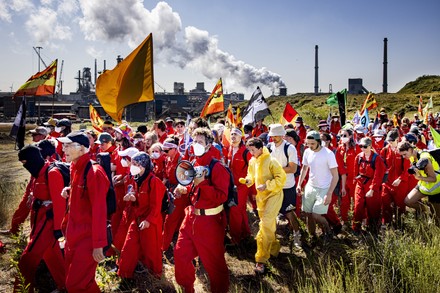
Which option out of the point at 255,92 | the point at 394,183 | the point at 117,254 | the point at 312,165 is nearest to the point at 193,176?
the point at 117,254

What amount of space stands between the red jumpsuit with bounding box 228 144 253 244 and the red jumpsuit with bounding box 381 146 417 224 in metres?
2.45

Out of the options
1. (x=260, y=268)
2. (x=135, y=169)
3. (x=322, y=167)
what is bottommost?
(x=260, y=268)

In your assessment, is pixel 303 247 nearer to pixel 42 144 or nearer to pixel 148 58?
pixel 148 58

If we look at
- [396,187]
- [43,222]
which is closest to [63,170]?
[43,222]

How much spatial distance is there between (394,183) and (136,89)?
15.4 ft

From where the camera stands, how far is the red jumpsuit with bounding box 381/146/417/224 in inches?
266

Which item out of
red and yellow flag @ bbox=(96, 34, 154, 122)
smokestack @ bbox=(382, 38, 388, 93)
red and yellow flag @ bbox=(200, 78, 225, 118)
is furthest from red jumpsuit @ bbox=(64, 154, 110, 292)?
smokestack @ bbox=(382, 38, 388, 93)

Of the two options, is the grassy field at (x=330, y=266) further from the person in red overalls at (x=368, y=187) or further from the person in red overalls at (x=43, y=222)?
the person in red overalls at (x=43, y=222)

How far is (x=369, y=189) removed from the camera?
22.0 ft

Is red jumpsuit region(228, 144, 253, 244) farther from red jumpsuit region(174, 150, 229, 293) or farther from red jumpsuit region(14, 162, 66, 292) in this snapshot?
red jumpsuit region(14, 162, 66, 292)

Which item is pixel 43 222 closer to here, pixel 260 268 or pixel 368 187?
pixel 260 268

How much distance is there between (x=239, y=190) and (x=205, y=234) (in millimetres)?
2669

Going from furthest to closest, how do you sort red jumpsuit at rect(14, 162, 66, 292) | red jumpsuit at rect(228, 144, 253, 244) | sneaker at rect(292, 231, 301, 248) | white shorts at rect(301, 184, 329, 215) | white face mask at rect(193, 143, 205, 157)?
1. red jumpsuit at rect(228, 144, 253, 244)
2. sneaker at rect(292, 231, 301, 248)
3. white shorts at rect(301, 184, 329, 215)
4. white face mask at rect(193, 143, 205, 157)
5. red jumpsuit at rect(14, 162, 66, 292)

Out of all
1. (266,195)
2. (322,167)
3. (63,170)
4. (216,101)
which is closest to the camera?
(63,170)
